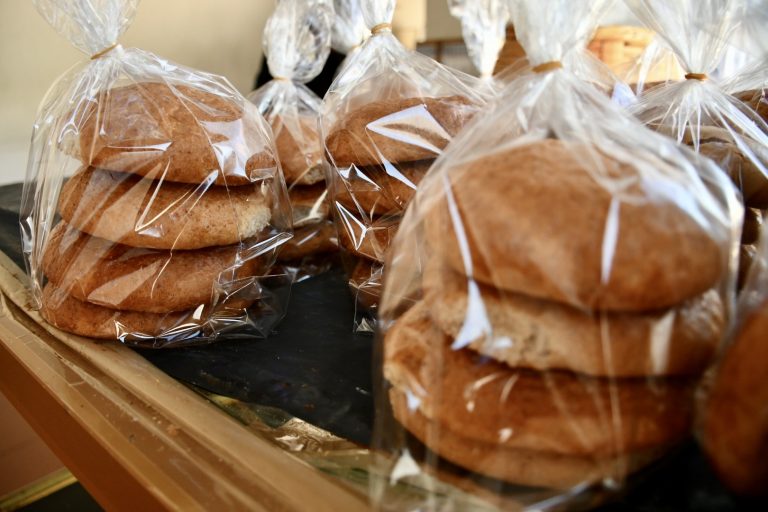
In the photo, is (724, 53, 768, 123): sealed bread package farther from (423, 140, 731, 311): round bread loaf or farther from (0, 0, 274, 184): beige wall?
(0, 0, 274, 184): beige wall

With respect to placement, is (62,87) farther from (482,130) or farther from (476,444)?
(476,444)

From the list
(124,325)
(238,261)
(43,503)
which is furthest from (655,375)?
(43,503)

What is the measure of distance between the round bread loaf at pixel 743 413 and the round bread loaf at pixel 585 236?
0.09 m

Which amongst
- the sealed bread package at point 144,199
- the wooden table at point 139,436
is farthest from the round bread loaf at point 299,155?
the wooden table at point 139,436

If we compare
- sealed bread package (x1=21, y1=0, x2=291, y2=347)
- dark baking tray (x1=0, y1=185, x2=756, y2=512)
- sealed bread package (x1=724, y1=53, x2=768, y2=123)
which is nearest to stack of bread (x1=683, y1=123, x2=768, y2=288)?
sealed bread package (x1=724, y1=53, x2=768, y2=123)

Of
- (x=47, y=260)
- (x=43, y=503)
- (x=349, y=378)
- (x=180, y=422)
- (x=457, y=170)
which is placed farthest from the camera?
(x=43, y=503)

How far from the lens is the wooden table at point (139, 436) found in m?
0.71

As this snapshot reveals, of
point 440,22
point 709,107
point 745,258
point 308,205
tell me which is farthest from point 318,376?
point 440,22

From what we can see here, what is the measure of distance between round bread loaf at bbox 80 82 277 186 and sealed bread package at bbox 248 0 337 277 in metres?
0.28

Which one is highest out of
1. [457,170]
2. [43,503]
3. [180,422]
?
[457,170]

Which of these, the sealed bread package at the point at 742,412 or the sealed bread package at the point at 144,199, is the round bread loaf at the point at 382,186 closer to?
the sealed bread package at the point at 144,199

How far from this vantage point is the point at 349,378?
0.97m

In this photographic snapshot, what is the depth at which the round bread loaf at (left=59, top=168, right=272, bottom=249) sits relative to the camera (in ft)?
3.32

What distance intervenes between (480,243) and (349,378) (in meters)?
0.45
